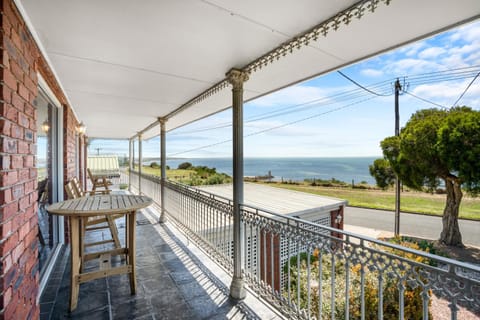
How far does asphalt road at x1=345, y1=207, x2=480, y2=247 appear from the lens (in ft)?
35.1

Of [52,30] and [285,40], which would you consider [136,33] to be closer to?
[52,30]

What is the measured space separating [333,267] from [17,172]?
6.25 feet

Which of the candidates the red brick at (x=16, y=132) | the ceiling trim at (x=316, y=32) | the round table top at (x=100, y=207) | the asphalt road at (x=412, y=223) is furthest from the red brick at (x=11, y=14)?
the asphalt road at (x=412, y=223)

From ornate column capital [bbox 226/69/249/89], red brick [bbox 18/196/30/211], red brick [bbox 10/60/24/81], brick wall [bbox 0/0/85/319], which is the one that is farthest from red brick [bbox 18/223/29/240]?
ornate column capital [bbox 226/69/249/89]

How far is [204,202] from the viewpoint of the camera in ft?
10.2

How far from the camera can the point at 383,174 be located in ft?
33.5

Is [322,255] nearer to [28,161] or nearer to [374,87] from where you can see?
[28,161]

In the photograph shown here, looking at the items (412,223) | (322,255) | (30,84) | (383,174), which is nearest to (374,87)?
(383,174)

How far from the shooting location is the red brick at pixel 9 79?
1140 mm

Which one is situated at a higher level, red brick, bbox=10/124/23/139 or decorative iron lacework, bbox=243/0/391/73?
decorative iron lacework, bbox=243/0/391/73

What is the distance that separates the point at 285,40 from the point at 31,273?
2295 millimetres

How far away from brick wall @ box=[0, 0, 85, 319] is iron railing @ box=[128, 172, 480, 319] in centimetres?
153

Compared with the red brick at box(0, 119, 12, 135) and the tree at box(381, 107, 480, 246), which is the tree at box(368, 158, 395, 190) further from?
the red brick at box(0, 119, 12, 135)

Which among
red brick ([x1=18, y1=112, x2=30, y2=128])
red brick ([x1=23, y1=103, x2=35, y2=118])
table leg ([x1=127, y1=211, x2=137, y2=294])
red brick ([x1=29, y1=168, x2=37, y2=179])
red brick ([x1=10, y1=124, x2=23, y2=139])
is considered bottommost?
table leg ([x1=127, y1=211, x2=137, y2=294])
